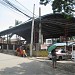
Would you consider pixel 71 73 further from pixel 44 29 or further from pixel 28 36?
pixel 28 36

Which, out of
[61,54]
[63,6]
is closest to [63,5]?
[63,6]

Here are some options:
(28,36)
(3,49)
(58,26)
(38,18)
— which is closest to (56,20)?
(58,26)

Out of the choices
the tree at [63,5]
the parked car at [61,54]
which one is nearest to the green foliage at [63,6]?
the tree at [63,5]

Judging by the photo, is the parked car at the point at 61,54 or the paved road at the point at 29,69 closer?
the paved road at the point at 29,69

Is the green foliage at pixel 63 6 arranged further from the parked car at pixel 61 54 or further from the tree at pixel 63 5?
the parked car at pixel 61 54

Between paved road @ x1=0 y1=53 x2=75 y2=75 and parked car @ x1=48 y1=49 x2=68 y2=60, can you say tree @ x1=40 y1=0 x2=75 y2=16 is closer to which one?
paved road @ x1=0 y1=53 x2=75 y2=75

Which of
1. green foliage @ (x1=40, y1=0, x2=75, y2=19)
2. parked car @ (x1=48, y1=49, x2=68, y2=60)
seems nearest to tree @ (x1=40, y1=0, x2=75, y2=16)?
green foliage @ (x1=40, y1=0, x2=75, y2=19)

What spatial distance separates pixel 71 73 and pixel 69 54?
52.6 feet

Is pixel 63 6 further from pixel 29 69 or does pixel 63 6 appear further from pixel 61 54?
pixel 61 54

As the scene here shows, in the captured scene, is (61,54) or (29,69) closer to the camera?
(29,69)

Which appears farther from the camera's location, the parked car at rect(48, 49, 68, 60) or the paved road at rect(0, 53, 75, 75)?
the parked car at rect(48, 49, 68, 60)

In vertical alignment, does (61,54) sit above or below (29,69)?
above

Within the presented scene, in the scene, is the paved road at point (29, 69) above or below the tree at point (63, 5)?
below

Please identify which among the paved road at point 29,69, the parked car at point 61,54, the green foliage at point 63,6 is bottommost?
the paved road at point 29,69
